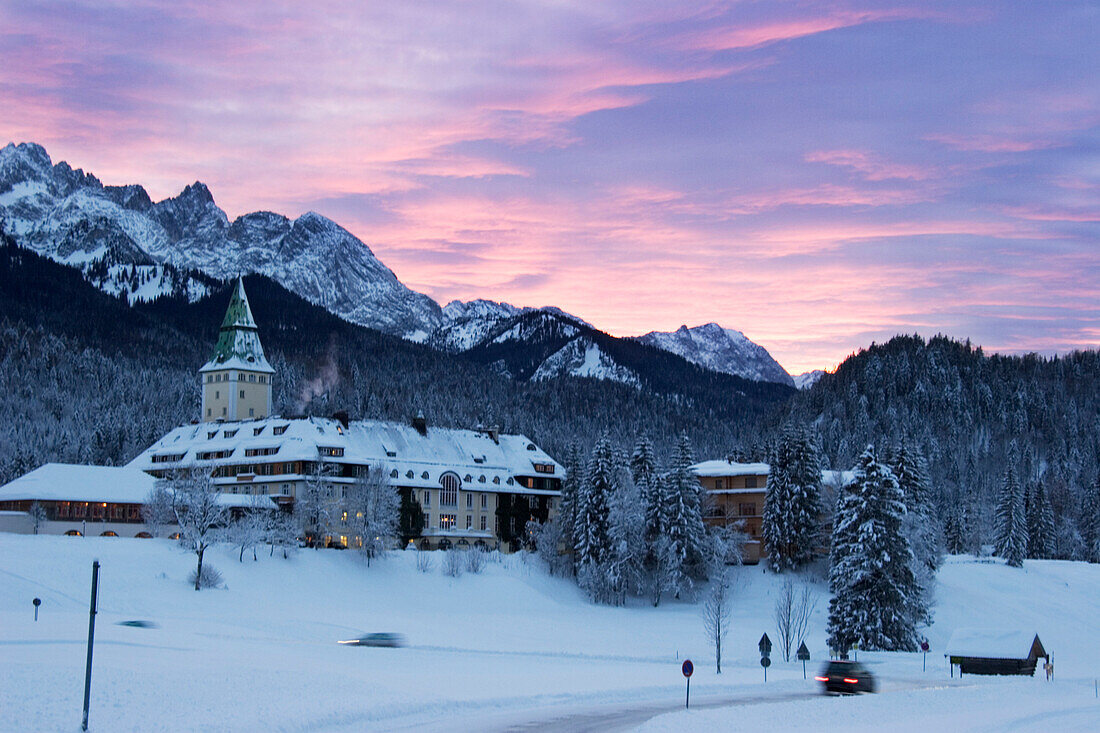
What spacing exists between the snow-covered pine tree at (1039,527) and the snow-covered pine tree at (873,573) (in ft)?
204

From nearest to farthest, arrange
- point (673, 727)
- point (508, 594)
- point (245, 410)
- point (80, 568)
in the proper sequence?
point (673, 727) < point (80, 568) < point (508, 594) < point (245, 410)

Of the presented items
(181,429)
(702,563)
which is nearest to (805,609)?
(702,563)

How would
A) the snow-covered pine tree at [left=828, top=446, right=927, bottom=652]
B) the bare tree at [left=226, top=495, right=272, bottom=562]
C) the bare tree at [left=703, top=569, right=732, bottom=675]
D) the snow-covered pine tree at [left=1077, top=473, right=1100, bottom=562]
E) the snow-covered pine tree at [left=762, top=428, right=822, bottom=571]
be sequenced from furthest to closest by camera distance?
the snow-covered pine tree at [left=1077, top=473, right=1100, bottom=562], the snow-covered pine tree at [left=762, top=428, right=822, bottom=571], the bare tree at [left=226, top=495, right=272, bottom=562], the snow-covered pine tree at [left=828, top=446, right=927, bottom=652], the bare tree at [left=703, top=569, right=732, bottom=675]

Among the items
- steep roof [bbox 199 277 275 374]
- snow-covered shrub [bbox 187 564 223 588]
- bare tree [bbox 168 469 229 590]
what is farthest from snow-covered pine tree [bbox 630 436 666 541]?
steep roof [bbox 199 277 275 374]

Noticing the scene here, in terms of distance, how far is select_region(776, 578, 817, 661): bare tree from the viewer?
274 feet

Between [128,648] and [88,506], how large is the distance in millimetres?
58089

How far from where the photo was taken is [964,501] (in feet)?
613

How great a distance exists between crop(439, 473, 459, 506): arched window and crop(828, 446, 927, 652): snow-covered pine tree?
178 feet

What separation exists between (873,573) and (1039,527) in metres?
71.6

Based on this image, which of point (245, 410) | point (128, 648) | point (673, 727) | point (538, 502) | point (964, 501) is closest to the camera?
point (673, 727)

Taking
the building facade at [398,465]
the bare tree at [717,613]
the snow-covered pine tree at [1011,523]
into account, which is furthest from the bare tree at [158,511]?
the snow-covered pine tree at [1011,523]

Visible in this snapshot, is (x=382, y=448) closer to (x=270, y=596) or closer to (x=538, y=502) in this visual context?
(x=538, y=502)

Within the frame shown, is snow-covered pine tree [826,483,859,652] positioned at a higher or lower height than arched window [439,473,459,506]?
lower

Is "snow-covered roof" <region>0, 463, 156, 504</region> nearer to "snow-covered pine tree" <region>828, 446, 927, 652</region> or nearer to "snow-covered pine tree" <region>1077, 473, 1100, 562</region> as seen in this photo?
"snow-covered pine tree" <region>828, 446, 927, 652</region>
